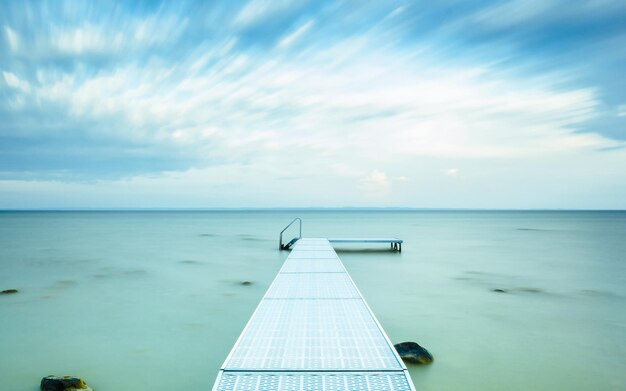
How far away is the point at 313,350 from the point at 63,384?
11.5 feet

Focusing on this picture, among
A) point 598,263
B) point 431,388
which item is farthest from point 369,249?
point 431,388

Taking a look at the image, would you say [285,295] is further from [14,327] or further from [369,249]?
[369,249]

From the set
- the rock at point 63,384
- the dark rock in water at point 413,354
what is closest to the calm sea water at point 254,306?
the dark rock in water at point 413,354

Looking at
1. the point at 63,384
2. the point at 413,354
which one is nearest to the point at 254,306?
the point at 413,354

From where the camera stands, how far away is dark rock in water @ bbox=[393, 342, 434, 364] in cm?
620

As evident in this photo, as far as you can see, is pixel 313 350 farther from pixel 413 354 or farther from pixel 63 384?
pixel 63 384

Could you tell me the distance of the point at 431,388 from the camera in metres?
5.53

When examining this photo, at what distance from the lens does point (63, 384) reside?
522 centimetres

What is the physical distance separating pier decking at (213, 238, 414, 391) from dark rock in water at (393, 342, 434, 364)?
1.00m

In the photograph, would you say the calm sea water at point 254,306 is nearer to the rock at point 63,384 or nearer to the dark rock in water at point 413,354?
the dark rock in water at point 413,354

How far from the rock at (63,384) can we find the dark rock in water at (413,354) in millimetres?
4476

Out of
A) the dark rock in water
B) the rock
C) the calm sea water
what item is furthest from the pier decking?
the rock

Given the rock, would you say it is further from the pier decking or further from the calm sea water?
the pier decking

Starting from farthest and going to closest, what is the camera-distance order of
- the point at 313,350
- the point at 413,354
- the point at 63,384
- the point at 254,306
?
the point at 254,306 < the point at 413,354 < the point at 63,384 < the point at 313,350
